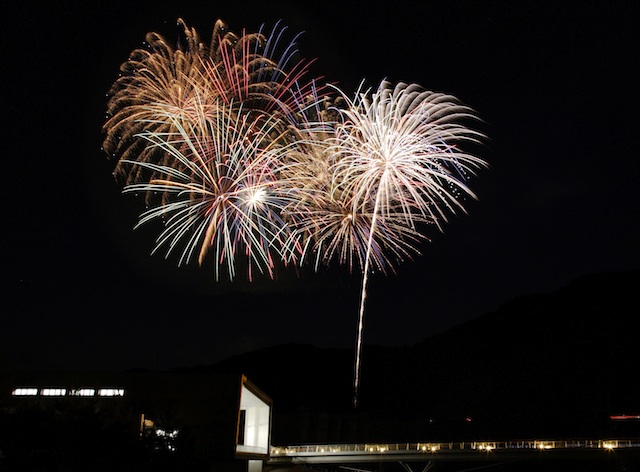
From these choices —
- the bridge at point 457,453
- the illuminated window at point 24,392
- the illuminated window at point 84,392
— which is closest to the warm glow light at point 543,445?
the bridge at point 457,453

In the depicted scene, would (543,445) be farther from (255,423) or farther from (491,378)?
(491,378)

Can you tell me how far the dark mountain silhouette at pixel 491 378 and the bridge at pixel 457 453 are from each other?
26.9 meters

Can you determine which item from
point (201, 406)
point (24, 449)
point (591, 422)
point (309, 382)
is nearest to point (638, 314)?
point (591, 422)

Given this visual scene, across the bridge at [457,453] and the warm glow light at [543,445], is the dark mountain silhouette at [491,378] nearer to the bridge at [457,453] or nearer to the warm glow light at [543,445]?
the bridge at [457,453]

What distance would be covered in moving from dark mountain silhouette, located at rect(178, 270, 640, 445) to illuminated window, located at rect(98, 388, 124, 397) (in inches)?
1627

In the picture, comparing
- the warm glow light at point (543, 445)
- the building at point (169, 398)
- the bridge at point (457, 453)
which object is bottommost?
the bridge at point (457, 453)

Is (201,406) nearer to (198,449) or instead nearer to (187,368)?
(198,449)

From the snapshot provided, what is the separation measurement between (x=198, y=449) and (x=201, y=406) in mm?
2318

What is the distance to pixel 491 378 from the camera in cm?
13300

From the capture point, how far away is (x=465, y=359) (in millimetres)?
149000

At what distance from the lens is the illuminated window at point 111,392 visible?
118 feet

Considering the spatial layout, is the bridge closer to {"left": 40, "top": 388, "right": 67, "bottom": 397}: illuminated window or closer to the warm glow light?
the warm glow light

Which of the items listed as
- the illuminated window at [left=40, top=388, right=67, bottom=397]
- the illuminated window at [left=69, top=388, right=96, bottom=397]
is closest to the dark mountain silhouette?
the illuminated window at [left=69, top=388, right=96, bottom=397]

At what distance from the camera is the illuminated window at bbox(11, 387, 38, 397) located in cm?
3555
